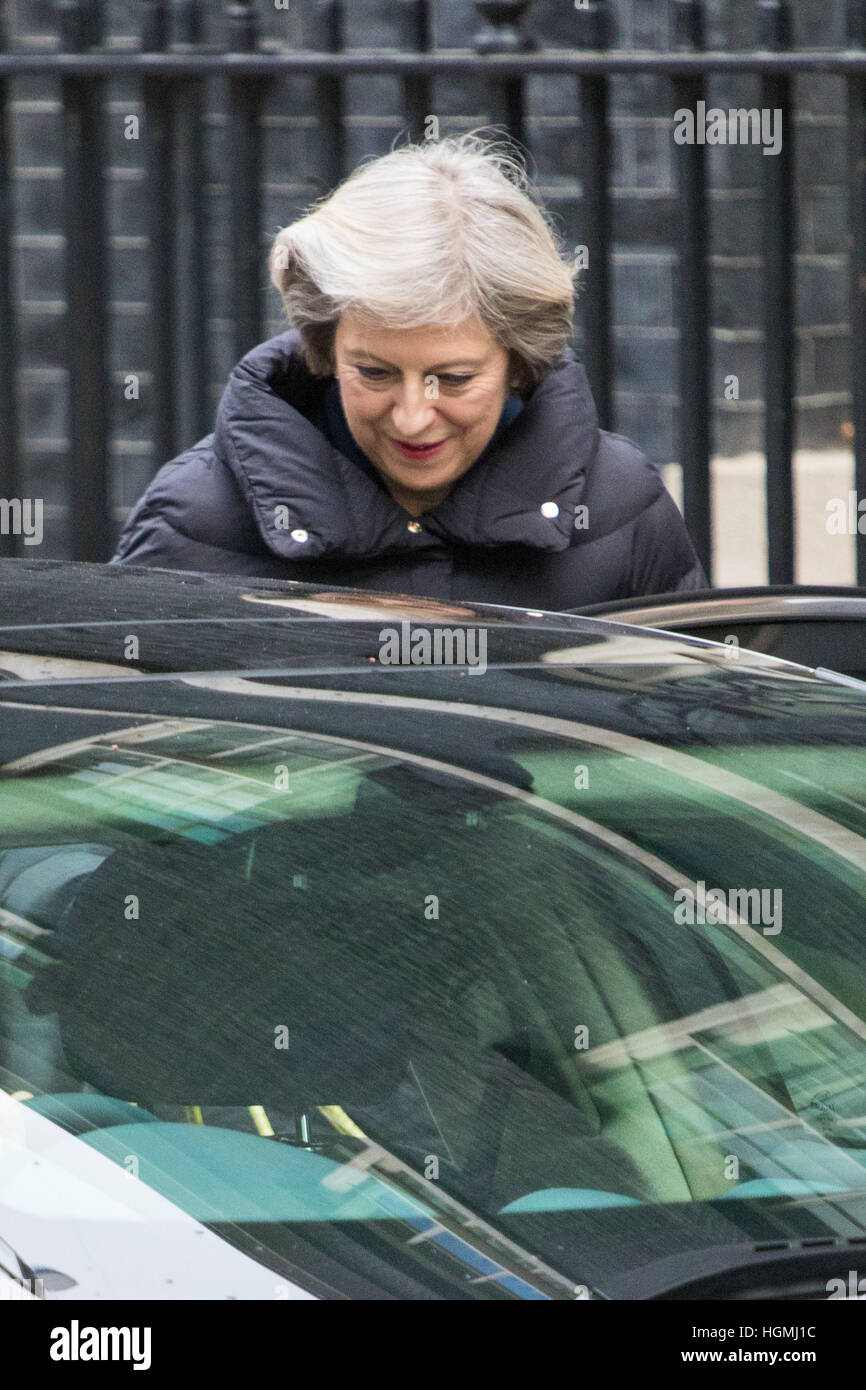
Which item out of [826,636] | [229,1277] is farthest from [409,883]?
[826,636]

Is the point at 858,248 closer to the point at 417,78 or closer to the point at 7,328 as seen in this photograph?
the point at 417,78

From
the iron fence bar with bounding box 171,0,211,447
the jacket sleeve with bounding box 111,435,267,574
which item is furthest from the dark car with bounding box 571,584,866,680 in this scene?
the iron fence bar with bounding box 171,0,211,447

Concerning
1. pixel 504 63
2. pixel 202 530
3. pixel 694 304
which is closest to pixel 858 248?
pixel 694 304

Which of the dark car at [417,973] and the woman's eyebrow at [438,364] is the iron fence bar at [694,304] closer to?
the woman's eyebrow at [438,364]

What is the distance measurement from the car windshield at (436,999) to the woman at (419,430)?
1101 millimetres

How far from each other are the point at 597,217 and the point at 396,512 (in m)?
1.33

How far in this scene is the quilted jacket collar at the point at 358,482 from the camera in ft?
8.68

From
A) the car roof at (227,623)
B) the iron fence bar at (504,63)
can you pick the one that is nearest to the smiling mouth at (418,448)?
the car roof at (227,623)

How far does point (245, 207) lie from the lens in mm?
3811

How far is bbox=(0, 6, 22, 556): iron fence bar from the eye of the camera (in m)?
3.83

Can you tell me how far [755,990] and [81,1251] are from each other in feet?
1.95

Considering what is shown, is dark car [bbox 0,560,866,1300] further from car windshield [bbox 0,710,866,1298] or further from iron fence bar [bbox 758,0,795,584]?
iron fence bar [bbox 758,0,795,584]

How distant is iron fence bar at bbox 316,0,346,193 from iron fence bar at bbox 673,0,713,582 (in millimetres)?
667
